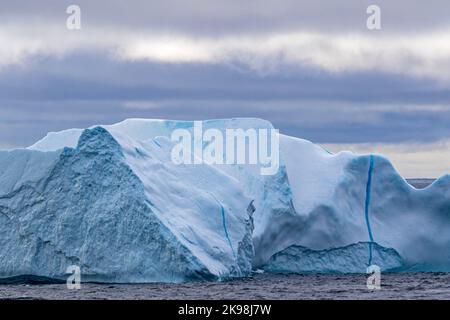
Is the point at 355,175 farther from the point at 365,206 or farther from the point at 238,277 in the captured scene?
the point at 238,277

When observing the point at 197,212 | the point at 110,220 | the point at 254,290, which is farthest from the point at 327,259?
the point at 110,220

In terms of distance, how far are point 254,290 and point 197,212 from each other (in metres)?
2.12

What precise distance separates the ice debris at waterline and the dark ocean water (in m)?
0.39

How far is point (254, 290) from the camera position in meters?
23.1

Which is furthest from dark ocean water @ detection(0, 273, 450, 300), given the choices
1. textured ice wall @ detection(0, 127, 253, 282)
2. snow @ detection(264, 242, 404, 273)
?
snow @ detection(264, 242, 404, 273)

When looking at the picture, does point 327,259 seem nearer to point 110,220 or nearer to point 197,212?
point 197,212

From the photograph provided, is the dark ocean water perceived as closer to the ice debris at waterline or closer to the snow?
the ice debris at waterline

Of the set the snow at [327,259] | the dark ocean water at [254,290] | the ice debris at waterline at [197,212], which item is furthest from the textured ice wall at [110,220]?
the snow at [327,259]

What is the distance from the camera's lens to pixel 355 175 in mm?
28000

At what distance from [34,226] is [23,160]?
1.48 metres

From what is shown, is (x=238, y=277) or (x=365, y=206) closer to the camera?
(x=238, y=277)

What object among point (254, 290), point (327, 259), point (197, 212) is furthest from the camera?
point (327, 259)

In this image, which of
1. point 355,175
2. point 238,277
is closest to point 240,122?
point 355,175
